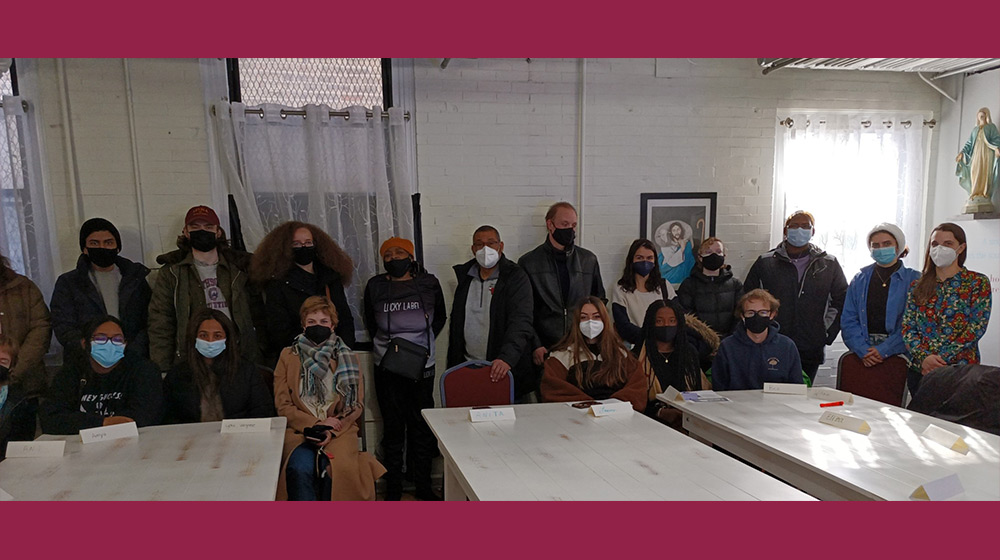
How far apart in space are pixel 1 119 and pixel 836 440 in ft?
12.6

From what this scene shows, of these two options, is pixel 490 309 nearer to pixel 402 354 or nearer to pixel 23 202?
pixel 402 354

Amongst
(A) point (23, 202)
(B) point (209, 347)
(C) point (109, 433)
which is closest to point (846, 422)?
(B) point (209, 347)

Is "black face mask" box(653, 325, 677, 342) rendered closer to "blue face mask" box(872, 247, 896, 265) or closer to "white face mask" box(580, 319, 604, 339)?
"white face mask" box(580, 319, 604, 339)

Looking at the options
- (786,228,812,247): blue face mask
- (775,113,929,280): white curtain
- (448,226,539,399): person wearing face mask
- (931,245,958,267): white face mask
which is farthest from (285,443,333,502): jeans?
(775,113,929,280): white curtain

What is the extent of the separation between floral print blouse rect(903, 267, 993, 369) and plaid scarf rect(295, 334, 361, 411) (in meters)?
2.46

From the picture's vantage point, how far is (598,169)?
136 inches

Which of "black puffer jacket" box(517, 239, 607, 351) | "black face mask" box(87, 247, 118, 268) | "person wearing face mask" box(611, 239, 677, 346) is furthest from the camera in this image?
"person wearing face mask" box(611, 239, 677, 346)

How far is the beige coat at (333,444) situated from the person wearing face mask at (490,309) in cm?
90

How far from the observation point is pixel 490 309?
304 cm

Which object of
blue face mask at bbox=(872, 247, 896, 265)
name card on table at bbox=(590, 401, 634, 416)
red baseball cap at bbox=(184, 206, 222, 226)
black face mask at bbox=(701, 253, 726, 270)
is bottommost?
name card on table at bbox=(590, 401, 634, 416)

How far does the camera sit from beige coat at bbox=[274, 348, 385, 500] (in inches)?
85.0

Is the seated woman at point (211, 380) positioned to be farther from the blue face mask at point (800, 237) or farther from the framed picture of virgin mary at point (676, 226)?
the blue face mask at point (800, 237)

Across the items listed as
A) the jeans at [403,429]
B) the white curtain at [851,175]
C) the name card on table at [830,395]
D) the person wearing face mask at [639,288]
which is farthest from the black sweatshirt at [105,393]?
the white curtain at [851,175]

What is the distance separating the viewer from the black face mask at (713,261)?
329 cm
